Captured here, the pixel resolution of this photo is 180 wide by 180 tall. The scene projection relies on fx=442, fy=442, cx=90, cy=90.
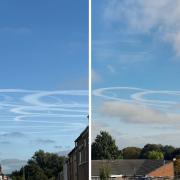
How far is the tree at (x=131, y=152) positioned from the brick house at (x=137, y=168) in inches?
1.7

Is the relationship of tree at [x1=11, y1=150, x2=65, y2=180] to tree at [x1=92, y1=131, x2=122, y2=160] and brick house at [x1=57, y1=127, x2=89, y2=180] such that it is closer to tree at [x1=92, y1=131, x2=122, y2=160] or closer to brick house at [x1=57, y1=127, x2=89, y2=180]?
brick house at [x1=57, y1=127, x2=89, y2=180]

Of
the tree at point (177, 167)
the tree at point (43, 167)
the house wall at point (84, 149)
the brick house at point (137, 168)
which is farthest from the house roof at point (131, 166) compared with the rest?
the tree at point (43, 167)

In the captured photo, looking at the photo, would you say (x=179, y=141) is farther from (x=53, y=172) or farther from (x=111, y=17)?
(x=53, y=172)

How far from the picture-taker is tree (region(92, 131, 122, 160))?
10.5 feet

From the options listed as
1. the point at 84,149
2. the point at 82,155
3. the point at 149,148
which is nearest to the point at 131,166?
the point at 149,148

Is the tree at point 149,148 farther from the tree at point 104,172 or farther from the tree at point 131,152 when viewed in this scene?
the tree at point 104,172

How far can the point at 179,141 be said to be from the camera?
10.0 feet

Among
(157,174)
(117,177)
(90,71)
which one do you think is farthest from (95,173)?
(90,71)

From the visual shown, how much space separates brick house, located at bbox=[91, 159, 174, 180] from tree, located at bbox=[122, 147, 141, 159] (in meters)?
0.04

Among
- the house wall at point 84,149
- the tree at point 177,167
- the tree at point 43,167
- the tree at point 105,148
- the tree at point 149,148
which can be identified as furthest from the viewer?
the tree at point 43,167

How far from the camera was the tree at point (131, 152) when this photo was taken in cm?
318

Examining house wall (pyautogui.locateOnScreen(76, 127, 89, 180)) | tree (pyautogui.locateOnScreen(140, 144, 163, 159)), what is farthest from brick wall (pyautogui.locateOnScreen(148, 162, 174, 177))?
house wall (pyautogui.locateOnScreen(76, 127, 89, 180))

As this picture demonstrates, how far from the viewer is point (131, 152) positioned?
3.22 m

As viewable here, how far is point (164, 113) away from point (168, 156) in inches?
13.0
